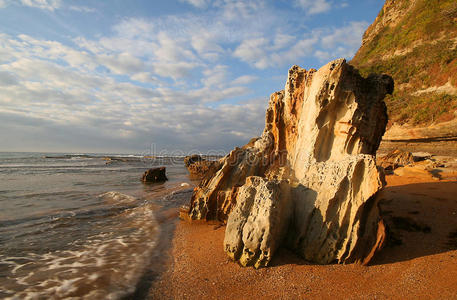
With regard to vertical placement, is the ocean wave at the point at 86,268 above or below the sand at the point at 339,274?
below

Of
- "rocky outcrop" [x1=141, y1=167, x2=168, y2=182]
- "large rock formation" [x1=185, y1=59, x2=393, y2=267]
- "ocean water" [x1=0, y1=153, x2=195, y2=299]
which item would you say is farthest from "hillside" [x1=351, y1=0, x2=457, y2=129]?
"rocky outcrop" [x1=141, y1=167, x2=168, y2=182]

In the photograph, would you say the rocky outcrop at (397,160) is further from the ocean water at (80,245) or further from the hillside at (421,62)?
the ocean water at (80,245)

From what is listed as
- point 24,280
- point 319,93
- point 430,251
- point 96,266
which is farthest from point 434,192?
point 24,280

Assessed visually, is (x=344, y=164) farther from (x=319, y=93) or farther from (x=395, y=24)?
(x=395, y=24)

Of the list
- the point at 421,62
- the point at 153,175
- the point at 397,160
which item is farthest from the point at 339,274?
the point at 421,62

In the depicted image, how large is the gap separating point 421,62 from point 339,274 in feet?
92.1

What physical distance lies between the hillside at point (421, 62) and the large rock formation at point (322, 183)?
15.0m

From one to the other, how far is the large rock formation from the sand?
0.99ft

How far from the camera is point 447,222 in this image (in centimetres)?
529

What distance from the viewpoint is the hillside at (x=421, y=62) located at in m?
18.1

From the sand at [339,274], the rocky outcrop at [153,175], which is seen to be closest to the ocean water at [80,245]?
the sand at [339,274]

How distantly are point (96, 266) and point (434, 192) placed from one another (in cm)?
1060

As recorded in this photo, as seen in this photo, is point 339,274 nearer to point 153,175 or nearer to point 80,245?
point 80,245

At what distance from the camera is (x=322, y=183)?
4.96 metres
